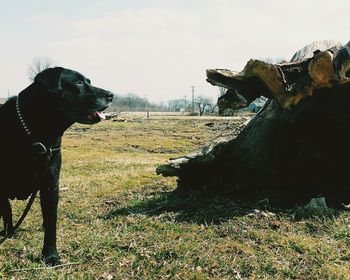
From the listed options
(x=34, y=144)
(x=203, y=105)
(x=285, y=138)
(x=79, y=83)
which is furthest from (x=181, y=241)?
(x=203, y=105)

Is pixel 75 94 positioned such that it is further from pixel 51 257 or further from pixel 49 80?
pixel 51 257

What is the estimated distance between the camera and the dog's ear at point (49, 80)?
14.6 ft

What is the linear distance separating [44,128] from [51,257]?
1.38m

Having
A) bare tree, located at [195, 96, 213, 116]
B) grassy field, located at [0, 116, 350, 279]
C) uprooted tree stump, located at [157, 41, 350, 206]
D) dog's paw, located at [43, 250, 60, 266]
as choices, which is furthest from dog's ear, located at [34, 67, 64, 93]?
bare tree, located at [195, 96, 213, 116]

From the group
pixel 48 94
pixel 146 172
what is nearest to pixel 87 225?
pixel 48 94

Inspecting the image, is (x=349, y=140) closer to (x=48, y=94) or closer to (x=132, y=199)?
(x=132, y=199)

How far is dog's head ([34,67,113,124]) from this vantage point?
14.7 feet

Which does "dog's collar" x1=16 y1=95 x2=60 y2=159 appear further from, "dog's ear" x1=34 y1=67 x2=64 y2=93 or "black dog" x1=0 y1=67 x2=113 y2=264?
"dog's ear" x1=34 y1=67 x2=64 y2=93

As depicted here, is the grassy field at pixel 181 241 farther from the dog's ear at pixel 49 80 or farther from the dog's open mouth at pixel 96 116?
the dog's ear at pixel 49 80

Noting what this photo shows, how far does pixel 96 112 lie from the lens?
479cm

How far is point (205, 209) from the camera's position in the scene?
656 centimetres

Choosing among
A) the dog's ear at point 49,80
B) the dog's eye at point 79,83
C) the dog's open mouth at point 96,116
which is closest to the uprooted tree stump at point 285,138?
the dog's open mouth at point 96,116

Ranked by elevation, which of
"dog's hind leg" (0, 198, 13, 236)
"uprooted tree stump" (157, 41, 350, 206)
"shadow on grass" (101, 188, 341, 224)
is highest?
"uprooted tree stump" (157, 41, 350, 206)

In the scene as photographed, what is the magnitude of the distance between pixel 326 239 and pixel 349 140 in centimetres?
203
